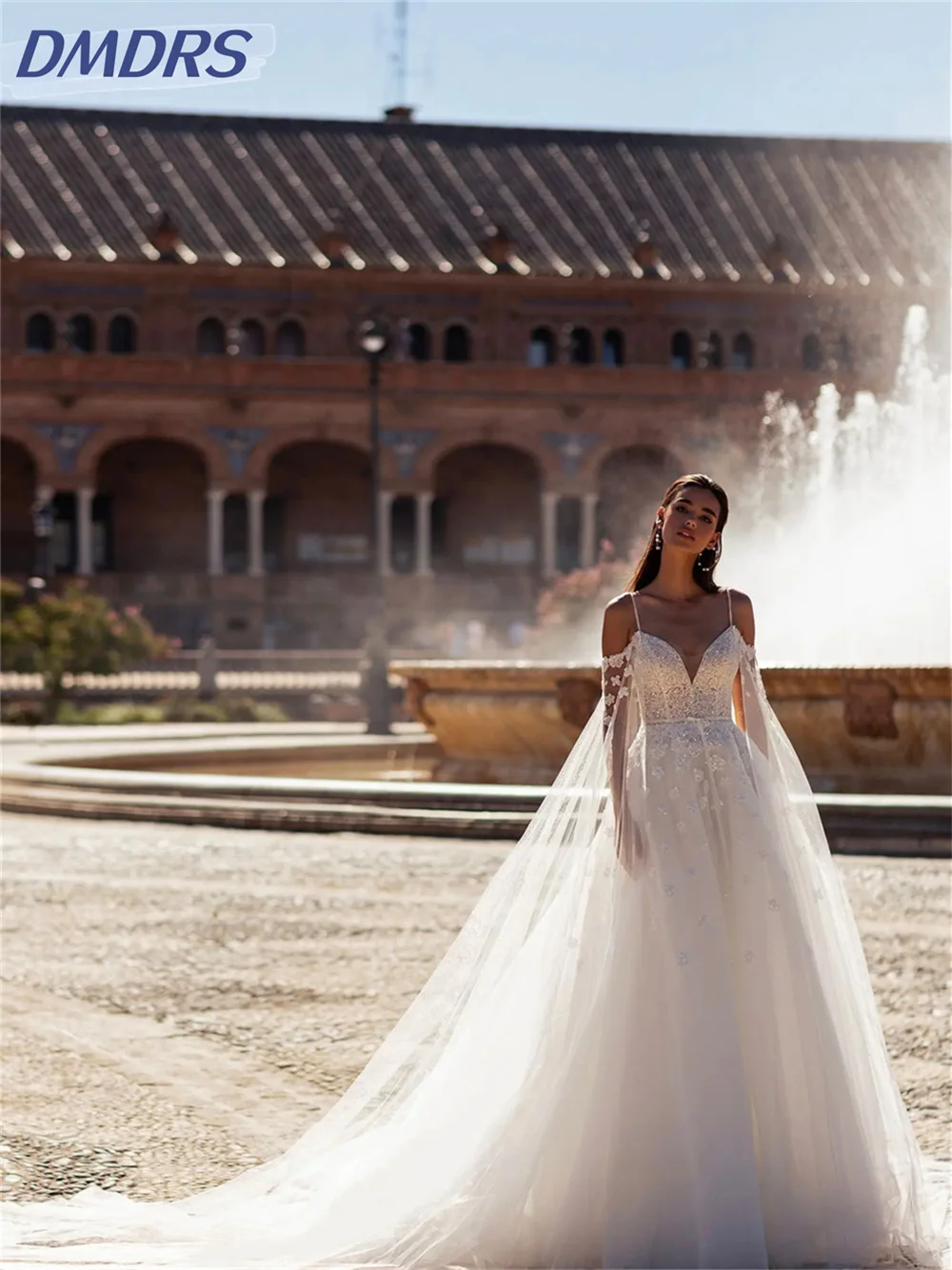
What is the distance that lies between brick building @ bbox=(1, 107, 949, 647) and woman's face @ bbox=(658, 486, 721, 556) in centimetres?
4659

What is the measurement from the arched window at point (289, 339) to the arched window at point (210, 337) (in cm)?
149

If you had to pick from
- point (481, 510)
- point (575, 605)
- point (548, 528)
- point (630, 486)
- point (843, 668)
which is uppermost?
point (630, 486)

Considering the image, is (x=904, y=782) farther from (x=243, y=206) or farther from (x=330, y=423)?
(x=243, y=206)

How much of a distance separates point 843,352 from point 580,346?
751 centimetres

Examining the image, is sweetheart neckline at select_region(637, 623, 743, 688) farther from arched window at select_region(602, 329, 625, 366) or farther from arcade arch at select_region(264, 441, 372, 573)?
arched window at select_region(602, 329, 625, 366)

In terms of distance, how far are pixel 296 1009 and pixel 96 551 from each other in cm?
5137

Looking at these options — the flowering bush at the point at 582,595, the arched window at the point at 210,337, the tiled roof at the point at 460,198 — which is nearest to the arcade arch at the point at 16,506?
the tiled roof at the point at 460,198

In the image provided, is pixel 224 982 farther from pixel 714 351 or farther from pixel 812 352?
pixel 812 352

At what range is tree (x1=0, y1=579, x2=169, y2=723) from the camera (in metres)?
33.3

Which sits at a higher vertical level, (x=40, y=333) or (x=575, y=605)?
(x=40, y=333)

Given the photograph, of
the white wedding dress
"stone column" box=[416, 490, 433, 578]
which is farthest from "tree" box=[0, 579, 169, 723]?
the white wedding dress

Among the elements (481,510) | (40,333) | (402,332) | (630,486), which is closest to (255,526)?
(481,510)

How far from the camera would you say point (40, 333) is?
56844mm

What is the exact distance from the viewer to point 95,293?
56.5 metres
